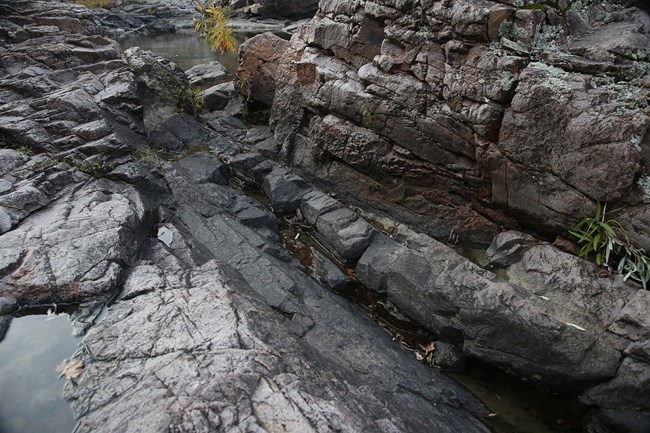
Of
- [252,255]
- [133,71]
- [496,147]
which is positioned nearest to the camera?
[496,147]

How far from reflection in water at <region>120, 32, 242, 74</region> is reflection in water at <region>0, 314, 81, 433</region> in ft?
48.0

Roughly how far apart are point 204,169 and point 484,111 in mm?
6471

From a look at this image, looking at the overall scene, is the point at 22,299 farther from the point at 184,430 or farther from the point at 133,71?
the point at 133,71

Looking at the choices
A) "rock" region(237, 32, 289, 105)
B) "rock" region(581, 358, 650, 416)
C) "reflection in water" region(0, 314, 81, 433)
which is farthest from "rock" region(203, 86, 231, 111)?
"rock" region(581, 358, 650, 416)

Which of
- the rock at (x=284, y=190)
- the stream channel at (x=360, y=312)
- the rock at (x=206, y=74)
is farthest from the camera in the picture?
the rock at (x=206, y=74)

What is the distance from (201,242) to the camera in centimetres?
786

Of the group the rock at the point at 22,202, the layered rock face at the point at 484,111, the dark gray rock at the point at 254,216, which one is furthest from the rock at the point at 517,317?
the rock at the point at 22,202

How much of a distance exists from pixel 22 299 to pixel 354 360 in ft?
14.4

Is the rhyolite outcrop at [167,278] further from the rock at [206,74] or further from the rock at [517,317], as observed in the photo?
the rock at [206,74]

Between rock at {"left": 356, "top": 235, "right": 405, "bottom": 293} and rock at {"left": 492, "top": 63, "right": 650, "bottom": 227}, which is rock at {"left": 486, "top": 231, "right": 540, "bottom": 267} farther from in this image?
rock at {"left": 356, "top": 235, "right": 405, "bottom": 293}

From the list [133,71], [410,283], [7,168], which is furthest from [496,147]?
[133,71]

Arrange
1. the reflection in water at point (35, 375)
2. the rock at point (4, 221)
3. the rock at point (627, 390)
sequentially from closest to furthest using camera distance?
1. the reflection in water at point (35, 375)
2. the rock at point (627, 390)
3. the rock at point (4, 221)

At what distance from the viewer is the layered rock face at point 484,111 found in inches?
235

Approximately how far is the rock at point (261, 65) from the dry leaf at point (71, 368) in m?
9.38
